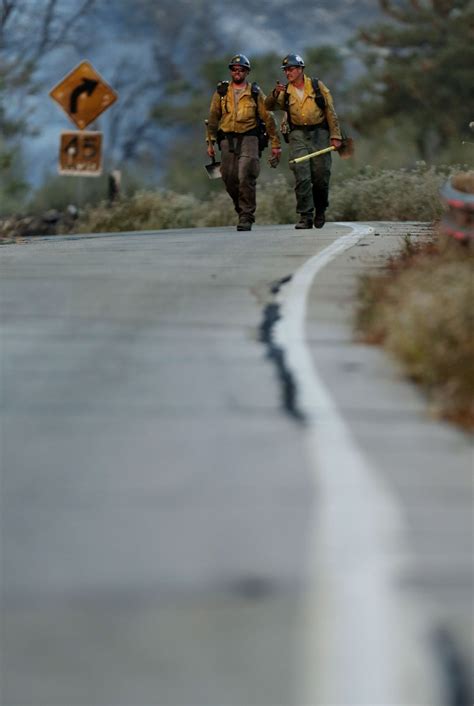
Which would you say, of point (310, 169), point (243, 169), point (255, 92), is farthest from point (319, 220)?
point (255, 92)

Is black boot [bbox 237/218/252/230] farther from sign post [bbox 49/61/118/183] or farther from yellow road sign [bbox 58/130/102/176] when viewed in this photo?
sign post [bbox 49/61/118/183]

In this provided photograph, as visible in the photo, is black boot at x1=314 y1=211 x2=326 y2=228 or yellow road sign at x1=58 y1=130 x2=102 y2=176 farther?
yellow road sign at x1=58 y1=130 x2=102 y2=176

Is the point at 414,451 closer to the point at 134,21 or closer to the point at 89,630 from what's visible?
the point at 89,630

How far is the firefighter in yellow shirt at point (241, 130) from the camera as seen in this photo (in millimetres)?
23234

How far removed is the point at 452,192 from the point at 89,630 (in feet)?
29.6

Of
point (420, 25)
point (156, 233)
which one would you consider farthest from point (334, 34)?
point (156, 233)

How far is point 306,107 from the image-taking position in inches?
913

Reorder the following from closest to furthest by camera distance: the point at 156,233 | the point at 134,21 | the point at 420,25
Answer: the point at 156,233 < the point at 420,25 < the point at 134,21

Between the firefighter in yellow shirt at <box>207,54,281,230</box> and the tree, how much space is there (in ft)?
111

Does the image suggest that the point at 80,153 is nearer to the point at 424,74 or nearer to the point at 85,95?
the point at 85,95

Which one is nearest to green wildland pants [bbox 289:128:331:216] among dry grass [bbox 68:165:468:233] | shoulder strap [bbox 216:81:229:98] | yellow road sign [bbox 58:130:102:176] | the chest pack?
the chest pack

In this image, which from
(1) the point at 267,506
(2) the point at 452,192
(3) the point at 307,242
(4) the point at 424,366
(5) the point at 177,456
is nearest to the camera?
(1) the point at 267,506

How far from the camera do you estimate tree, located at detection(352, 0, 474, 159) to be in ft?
193

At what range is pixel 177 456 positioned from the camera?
26.0 feet
